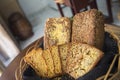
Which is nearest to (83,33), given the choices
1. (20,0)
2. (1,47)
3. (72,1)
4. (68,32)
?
(68,32)

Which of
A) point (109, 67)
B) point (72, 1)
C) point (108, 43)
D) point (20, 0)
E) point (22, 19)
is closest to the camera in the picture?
point (109, 67)

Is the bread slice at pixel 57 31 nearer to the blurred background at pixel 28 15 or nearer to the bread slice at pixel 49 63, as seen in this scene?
the bread slice at pixel 49 63

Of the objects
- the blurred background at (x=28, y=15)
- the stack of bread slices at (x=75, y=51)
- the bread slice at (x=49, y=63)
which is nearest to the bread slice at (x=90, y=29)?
the stack of bread slices at (x=75, y=51)

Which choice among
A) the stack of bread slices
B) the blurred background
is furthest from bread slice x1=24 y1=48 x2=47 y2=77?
the blurred background

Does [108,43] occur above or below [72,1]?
above

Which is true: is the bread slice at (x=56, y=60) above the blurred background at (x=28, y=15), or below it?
above

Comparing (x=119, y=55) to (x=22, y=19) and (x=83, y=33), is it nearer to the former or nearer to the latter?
(x=83, y=33)
